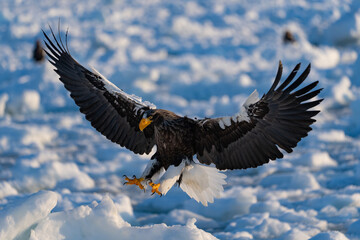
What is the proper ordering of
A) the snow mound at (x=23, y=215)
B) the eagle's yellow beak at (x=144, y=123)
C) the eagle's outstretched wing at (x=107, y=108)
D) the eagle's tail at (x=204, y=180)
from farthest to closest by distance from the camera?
1. the eagle's outstretched wing at (x=107, y=108)
2. the eagle's tail at (x=204, y=180)
3. the eagle's yellow beak at (x=144, y=123)
4. the snow mound at (x=23, y=215)

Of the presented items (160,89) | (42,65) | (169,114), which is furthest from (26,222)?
(42,65)

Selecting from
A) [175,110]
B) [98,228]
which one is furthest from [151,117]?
[175,110]

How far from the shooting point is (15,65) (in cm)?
1162

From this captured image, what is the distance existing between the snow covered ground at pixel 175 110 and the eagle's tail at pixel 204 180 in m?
0.35

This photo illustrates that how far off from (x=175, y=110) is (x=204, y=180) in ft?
16.5

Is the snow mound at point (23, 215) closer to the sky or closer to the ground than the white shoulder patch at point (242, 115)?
closer to the ground

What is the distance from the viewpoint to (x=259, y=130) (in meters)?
4.29

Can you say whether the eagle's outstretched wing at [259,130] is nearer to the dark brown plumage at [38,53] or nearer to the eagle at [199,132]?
the eagle at [199,132]

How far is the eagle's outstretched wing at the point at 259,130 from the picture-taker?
411cm

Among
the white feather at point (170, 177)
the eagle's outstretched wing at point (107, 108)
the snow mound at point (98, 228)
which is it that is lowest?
the snow mound at point (98, 228)

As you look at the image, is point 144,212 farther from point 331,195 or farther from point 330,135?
point 330,135

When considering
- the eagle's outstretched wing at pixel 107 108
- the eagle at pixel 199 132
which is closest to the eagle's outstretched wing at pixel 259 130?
the eagle at pixel 199 132

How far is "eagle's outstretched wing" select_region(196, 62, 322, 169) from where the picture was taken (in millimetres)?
4113

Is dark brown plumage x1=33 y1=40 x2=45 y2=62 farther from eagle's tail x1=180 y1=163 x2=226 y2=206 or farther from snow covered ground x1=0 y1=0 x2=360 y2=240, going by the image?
eagle's tail x1=180 y1=163 x2=226 y2=206
